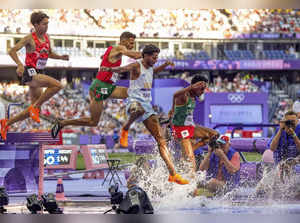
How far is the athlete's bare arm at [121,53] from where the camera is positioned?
6473 mm

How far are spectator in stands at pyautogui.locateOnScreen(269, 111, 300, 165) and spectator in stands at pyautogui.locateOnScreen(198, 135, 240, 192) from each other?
620 mm

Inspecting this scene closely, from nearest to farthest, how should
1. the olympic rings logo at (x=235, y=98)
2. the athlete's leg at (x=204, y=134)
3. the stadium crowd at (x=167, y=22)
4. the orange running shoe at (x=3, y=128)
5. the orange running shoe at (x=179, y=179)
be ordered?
1. the orange running shoe at (x=179, y=179)
2. the orange running shoe at (x=3, y=128)
3. the athlete's leg at (x=204, y=134)
4. the olympic rings logo at (x=235, y=98)
5. the stadium crowd at (x=167, y=22)

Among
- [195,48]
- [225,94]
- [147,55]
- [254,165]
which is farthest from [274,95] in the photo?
[147,55]

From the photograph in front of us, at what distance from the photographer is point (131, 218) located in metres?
5.12

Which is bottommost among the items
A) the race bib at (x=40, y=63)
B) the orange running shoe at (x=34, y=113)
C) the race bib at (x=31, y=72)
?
the orange running shoe at (x=34, y=113)

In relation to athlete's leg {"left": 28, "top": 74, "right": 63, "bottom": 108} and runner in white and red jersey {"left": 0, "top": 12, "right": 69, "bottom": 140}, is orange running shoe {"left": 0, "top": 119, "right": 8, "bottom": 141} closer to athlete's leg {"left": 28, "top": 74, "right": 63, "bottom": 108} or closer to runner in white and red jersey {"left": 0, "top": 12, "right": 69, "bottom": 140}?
runner in white and red jersey {"left": 0, "top": 12, "right": 69, "bottom": 140}

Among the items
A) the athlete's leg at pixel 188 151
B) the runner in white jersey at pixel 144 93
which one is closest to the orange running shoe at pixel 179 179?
the runner in white jersey at pixel 144 93

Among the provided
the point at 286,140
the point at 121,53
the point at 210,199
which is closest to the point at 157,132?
the point at 121,53

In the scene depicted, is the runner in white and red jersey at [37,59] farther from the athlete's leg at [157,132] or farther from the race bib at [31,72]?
the athlete's leg at [157,132]

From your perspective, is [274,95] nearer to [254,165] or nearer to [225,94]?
[225,94]

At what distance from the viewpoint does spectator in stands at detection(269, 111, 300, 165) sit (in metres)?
7.88

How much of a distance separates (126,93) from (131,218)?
2344 mm

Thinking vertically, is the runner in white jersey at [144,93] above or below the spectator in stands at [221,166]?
above

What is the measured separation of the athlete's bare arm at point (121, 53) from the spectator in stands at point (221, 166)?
222 cm
